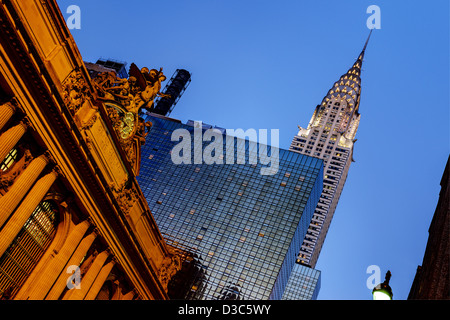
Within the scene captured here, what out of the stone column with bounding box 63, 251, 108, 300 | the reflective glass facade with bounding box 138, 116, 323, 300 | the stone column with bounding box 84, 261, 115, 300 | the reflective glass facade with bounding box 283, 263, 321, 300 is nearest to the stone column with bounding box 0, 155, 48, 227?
the stone column with bounding box 63, 251, 108, 300

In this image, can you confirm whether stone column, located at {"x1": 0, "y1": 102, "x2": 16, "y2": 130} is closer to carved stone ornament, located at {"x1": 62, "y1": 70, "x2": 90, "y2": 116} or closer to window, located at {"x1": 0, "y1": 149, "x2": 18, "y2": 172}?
window, located at {"x1": 0, "y1": 149, "x2": 18, "y2": 172}

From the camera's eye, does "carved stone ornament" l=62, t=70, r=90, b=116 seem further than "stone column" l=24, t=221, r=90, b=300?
Yes

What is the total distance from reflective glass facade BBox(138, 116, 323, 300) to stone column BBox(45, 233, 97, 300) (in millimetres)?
73563

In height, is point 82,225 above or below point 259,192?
below

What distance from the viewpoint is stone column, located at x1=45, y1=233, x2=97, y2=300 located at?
2980 centimetres

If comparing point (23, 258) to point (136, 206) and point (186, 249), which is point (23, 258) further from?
point (186, 249)

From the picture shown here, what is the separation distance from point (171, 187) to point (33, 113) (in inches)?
3944

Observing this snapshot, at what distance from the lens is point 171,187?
4921 inches

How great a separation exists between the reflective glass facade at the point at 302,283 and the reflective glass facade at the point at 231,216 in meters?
61.9

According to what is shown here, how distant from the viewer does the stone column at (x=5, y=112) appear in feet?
74.1

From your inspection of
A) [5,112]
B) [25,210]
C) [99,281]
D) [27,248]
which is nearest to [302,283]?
[99,281]

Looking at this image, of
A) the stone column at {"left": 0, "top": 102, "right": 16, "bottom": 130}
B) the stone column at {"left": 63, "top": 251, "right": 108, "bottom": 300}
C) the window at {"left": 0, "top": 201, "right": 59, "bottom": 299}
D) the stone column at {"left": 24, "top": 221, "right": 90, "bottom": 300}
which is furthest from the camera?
the stone column at {"left": 63, "top": 251, "right": 108, "bottom": 300}
